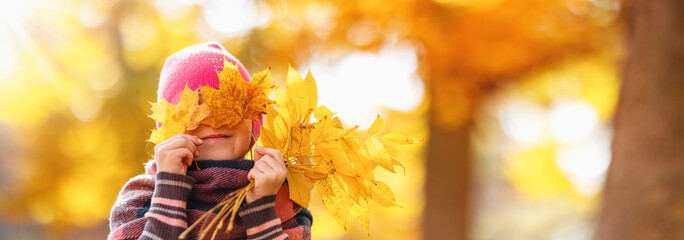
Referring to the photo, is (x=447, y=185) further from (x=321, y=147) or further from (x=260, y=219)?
(x=260, y=219)

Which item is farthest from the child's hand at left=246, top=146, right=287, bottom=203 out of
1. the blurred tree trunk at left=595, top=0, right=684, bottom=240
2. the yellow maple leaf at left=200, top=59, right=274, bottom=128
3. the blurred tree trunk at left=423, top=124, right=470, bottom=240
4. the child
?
the blurred tree trunk at left=423, top=124, right=470, bottom=240

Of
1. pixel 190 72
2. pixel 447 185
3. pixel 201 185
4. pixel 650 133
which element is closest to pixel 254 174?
pixel 201 185

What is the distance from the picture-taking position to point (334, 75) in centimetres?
652

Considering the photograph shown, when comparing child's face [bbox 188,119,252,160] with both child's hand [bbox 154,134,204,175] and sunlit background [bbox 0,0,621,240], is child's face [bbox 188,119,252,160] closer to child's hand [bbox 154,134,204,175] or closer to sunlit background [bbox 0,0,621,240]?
child's hand [bbox 154,134,204,175]

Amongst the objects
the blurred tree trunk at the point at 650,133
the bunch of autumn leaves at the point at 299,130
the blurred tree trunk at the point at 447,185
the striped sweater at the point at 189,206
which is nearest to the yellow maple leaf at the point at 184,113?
the bunch of autumn leaves at the point at 299,130

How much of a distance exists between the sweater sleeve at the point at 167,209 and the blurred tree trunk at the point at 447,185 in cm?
639

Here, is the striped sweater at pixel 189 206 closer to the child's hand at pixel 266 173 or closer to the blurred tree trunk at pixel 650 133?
the child's hand at pixel 266 173

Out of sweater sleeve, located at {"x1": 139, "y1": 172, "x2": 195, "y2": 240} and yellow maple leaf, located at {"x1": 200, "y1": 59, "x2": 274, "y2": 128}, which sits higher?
yellow maple leaf, located at {"x1": 200, "y1": 59, "x2": 274, "y2": 128}

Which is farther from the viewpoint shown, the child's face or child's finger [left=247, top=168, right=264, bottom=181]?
the child's face

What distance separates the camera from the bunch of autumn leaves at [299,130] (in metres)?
1.60

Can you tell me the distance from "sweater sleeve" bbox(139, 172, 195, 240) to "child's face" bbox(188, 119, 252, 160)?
14cm

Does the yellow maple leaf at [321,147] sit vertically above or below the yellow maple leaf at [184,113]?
above

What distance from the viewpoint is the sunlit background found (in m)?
6.16

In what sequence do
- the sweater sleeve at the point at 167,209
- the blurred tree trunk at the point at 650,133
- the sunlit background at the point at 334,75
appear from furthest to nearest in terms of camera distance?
the sunlit background at the point at 334,75, the blurred tree trunk at the point at 650,133, the sweater sleeve at the point at 167,209
